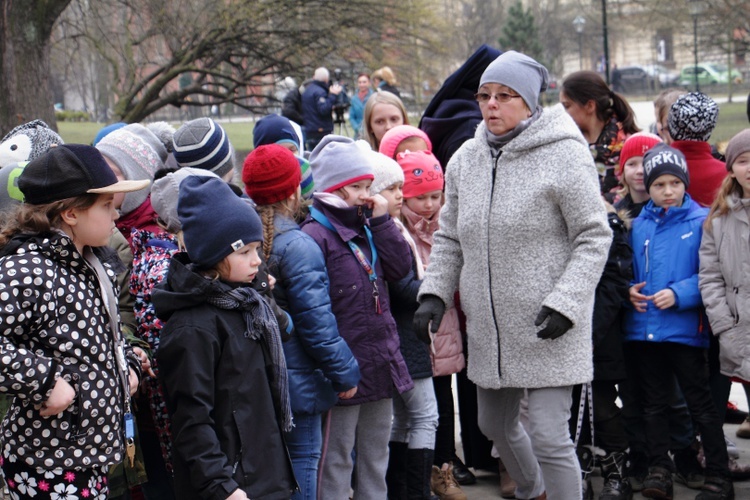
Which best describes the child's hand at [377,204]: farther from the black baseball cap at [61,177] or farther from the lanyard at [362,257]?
the black baseball cap at [61,177]

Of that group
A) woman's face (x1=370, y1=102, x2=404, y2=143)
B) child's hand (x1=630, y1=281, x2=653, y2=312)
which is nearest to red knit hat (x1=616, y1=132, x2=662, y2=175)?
child's hand (x1=630, y1=281, x2=653, y2=312)

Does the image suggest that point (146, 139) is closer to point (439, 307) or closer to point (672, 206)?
point (439, 307)

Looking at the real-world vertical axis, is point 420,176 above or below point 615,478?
above

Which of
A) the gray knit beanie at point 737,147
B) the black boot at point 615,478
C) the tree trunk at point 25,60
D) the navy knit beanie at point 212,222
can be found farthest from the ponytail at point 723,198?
the tree trunk at point 25,60

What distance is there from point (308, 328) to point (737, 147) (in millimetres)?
2323

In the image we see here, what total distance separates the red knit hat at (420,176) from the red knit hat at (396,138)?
0.39m

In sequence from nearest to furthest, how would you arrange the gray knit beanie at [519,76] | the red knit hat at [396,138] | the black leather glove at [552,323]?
1. the black leather glove at [552,323]
2. the gray knit beanie at [519,76]
3. the red knit hat at [396,138]

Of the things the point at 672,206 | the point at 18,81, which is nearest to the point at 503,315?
the point at 672,206

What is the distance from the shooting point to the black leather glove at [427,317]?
409cm

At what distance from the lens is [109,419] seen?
10.0ft

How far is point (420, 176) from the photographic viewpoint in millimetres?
4863

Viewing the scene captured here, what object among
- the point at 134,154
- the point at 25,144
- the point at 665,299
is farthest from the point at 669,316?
the point at 25,144

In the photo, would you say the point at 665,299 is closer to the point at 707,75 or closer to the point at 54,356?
the point at 54,356

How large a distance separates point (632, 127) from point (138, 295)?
3353 millimetres
